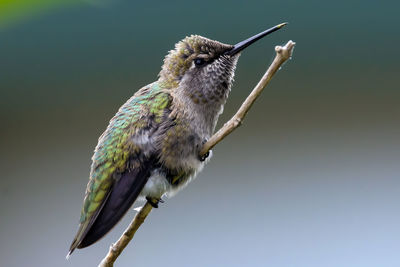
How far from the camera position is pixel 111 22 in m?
3.54

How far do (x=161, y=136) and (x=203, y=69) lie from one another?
15.1 inches

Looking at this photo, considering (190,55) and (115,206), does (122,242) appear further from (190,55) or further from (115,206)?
(190,55)

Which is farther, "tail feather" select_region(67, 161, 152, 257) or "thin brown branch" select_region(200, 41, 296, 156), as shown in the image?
"tail feather" select_region(67, 161, 152, 257)

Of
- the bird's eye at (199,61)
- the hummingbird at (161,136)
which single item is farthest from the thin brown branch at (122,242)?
the bird's eye at (199,61)

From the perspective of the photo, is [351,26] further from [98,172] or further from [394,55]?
[98,172]

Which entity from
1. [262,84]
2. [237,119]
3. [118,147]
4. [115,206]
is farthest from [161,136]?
[262,84]

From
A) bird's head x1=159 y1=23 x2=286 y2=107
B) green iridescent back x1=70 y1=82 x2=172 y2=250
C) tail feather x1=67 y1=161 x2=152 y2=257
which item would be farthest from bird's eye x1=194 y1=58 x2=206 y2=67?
tail feather x1=67 y1=161 x2=152 y2=257

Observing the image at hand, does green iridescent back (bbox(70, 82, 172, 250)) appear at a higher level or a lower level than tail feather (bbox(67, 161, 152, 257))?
higher

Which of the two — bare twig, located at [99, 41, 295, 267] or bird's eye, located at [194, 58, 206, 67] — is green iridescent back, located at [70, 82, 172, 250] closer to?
bird's eye, located at [194, 58, 206, 67]

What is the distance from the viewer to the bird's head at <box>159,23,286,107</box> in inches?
95.0

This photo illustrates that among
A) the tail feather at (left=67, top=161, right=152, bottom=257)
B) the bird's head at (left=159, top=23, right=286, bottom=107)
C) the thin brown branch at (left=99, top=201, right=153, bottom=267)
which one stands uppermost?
the bird's head at (left=159, top=23, right=286, bottom=107)

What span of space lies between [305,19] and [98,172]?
204cm

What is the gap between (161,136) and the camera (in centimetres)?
229

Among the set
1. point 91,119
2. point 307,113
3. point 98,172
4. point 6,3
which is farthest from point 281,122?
point 6,3
